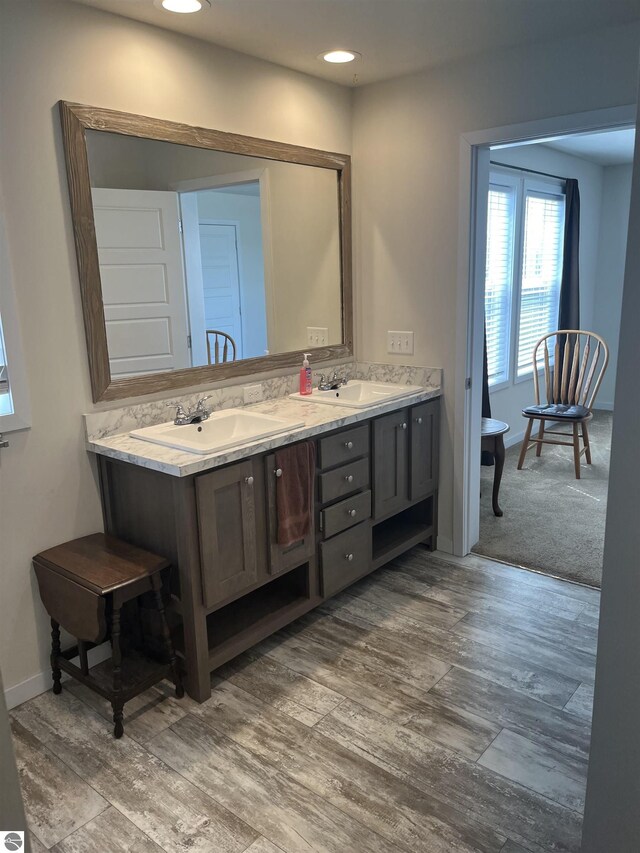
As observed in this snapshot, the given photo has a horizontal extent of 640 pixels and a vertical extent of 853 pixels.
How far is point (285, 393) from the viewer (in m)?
3.21

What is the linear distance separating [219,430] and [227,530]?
0.54 meters

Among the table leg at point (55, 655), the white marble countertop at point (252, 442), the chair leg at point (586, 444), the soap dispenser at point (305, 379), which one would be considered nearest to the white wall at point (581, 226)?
the chair leg at point (586, 444)

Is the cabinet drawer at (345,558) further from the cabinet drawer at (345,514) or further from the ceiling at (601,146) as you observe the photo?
the ceiling at (601,146)

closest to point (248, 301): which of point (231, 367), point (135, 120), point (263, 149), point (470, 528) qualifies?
point (231, 367)

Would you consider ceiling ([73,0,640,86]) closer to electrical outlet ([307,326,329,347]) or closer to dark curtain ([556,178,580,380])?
electrical outlet ([307,326,329,347])

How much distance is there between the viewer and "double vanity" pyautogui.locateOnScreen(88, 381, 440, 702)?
2.25 metres

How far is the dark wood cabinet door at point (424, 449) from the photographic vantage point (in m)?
3.22

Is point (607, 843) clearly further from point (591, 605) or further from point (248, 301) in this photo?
point (248, 301)

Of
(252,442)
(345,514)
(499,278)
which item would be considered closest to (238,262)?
(252,442)

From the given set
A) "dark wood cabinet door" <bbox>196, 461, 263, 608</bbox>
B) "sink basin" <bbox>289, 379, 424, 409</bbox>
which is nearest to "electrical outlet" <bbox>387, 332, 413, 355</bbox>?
"sink basin" <bbox>289, 379, 424, 409</bbox>

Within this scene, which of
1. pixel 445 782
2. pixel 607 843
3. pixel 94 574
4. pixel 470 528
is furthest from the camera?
pixel 470 528

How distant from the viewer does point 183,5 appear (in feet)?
7.37

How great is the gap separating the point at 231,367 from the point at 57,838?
1844 millimetres

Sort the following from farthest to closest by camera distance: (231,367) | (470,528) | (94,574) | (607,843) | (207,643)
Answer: (470,528)
(231,367)
(207,643)
(94,574)
(607,843)
